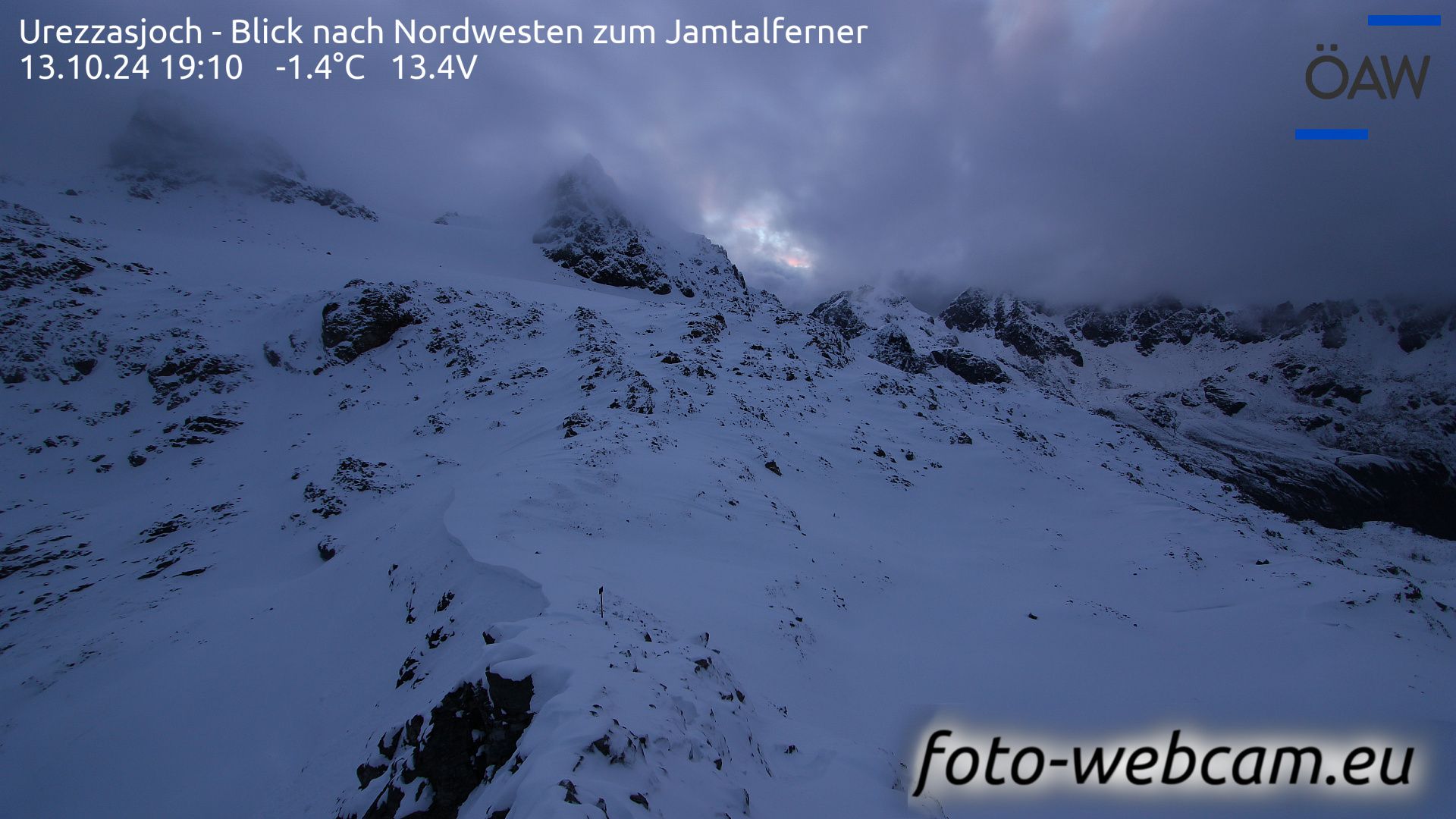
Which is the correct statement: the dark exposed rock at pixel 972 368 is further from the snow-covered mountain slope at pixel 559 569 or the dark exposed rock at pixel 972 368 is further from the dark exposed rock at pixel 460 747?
the dark exposed rock at pixel 460 747

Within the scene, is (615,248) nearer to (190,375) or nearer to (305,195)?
(305,195)

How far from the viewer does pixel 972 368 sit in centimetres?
10919

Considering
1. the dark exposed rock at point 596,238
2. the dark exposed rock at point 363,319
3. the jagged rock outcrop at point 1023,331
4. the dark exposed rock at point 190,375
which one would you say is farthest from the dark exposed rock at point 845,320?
the dark exposed rock at point 190,375

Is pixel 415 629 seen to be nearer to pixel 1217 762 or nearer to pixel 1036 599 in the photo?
pixel 1217 762

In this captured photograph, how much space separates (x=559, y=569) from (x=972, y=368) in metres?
115

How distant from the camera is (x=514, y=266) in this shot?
6144 cm

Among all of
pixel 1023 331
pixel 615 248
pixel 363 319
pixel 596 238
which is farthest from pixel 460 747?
pixel 1023 331

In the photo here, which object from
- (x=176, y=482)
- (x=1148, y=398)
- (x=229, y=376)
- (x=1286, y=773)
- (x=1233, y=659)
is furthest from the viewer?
(x=1148, y=398)

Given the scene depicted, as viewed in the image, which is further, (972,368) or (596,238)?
(972,368)

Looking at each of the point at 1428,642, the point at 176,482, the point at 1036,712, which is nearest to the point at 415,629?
the point at 1036,712

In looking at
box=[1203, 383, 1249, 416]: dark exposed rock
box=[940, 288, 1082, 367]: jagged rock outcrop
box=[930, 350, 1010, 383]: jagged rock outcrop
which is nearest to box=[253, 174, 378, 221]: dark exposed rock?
box=[930, 350, 1010, 383]: jagged rock outcrop

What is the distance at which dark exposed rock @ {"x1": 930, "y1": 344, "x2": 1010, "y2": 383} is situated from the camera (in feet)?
357

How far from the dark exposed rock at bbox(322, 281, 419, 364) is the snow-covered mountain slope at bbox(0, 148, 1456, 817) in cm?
21

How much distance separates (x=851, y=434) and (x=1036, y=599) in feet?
40.3
